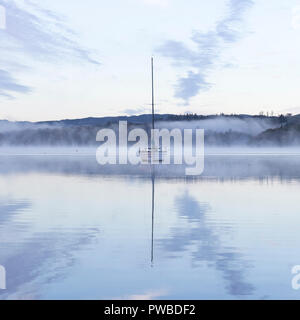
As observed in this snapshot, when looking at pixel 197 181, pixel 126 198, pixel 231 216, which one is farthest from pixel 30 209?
pixel 197 181

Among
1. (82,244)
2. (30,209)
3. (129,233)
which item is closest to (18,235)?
(82,244)

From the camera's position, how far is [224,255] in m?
11.6

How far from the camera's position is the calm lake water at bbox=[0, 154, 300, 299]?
9188 mm

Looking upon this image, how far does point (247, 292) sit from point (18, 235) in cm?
755

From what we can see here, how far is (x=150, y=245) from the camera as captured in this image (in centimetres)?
1268

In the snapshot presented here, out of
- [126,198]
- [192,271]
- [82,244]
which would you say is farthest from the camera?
[126,198]

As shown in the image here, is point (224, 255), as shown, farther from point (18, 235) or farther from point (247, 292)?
point (18, 235)

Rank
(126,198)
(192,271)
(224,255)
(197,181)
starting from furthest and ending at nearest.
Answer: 1. (197,181)
2. (126,198)
3. (224,255)
4. (192,271)

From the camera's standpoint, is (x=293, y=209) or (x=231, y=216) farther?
(x=293, y=209)

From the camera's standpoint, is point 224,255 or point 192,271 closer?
point 192,271

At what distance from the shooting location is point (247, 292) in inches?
352

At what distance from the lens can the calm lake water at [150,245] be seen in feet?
30.1
